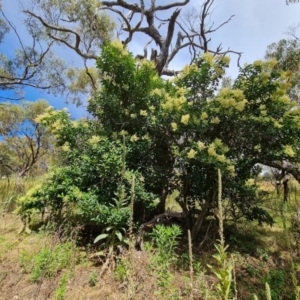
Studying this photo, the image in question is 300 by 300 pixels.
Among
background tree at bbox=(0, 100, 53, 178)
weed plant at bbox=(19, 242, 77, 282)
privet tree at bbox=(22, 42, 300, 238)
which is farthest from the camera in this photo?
background tree at bbox=(0, 100, 53, 178)

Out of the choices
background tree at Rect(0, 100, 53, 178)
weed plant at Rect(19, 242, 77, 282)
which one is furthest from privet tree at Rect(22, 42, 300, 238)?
background tree at Rect(0, 100, 53, 178)

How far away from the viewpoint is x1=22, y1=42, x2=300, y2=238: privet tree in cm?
533

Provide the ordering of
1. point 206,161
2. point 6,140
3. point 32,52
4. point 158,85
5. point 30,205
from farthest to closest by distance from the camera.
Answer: point 6,140
point 32,52
point 158,85
point 30,205
point 206,161

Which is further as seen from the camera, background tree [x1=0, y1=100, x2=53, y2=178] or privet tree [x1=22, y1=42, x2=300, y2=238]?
background tree [x1=0, y1=100, x2=53, y2=178]

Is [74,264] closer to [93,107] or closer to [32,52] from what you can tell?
[93,107]

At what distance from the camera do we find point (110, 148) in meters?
5.50

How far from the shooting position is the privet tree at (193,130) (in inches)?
210

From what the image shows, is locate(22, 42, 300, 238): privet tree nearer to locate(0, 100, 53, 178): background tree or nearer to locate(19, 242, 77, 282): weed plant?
locate(19, 242, 77, 282): weed plant

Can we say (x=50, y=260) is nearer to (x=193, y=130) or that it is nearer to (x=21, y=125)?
(x=193, y=130)

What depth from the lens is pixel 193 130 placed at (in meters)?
5.49

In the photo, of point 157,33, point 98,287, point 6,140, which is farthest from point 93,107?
point 6,140

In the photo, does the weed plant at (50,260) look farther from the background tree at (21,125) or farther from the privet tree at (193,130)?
the background tree at (21,125)

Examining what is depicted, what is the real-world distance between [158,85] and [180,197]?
94.8 inches

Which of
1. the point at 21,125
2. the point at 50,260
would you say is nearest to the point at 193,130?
the point at 50,260
